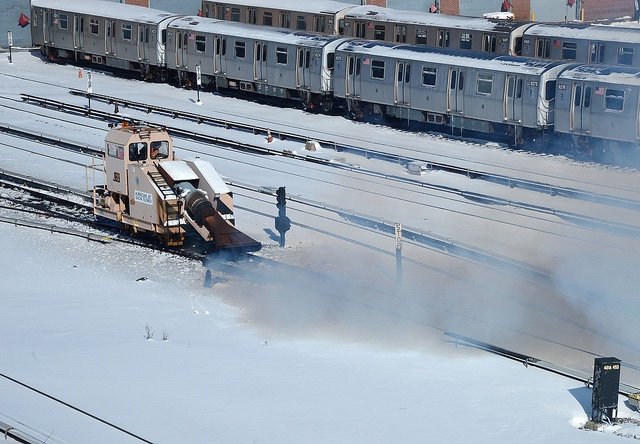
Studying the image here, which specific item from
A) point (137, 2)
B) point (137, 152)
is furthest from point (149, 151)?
point (137, 2)

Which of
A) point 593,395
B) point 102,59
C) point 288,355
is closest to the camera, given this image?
point 593,395

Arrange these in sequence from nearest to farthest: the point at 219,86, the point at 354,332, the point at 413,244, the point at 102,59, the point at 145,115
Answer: the point at 354,332 → the point at 413,244 → the point at 145,115 → the point at 219,86 → the point at 102,59

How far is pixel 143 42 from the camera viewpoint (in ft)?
164

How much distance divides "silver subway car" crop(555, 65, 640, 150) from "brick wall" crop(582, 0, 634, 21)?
1356 inches

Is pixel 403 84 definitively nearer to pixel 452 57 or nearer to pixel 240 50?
pixel 452 57

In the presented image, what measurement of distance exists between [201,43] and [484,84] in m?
14.4

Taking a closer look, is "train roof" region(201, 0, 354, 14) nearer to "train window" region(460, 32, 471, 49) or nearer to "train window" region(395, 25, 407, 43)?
"train window" region(395, 25, 407, 43)

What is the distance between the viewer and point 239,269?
2392 cm

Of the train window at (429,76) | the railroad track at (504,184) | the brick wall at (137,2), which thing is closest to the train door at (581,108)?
the railroad track at (504,184)

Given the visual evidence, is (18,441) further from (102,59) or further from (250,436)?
(102,59)

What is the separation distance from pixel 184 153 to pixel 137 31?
1716 centimetres

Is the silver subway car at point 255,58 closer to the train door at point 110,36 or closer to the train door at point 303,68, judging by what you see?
the train door at point 303,68

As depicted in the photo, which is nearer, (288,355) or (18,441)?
(18,441)

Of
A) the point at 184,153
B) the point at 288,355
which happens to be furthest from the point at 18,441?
the point at 184,153
